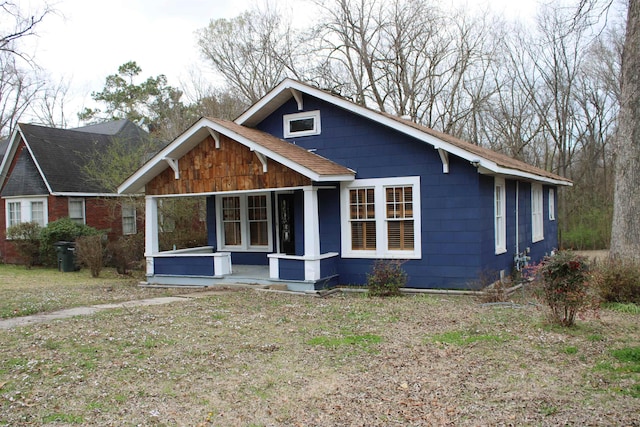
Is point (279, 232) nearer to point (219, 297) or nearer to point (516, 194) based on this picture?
point (219, 297)

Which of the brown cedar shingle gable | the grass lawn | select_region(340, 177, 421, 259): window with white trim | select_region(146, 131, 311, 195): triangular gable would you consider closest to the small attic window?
the brown cedar shingle gable

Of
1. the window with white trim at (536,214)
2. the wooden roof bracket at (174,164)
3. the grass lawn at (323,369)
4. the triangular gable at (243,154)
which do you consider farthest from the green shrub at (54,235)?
the window with white trim at (536,214)

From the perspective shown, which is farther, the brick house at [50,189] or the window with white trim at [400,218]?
the brick house at [50,189]

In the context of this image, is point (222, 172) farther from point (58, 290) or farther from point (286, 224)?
point (58, 290)

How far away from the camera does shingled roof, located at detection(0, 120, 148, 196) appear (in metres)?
21.4

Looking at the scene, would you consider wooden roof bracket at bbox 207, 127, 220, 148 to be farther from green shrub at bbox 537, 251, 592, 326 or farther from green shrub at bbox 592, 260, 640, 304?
green shrub at bbox 592, 260, 640, 304

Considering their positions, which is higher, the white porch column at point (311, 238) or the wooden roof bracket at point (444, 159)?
the wooden roof bracket at point (444, 159)

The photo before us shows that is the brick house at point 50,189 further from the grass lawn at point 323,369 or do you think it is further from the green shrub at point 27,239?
the grass lawn at point 323,369

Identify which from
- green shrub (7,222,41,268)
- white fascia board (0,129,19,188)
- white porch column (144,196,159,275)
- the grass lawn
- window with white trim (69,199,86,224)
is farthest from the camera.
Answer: white fascia board (0,129,19,188)

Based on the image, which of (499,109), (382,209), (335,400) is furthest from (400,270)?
(499,109)

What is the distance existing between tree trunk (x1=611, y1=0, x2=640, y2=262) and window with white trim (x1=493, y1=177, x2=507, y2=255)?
7.72 ft

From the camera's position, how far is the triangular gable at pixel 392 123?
10.9 meters

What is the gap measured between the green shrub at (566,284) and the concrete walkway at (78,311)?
7.03 metres

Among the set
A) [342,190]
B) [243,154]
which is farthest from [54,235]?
[342,190]
